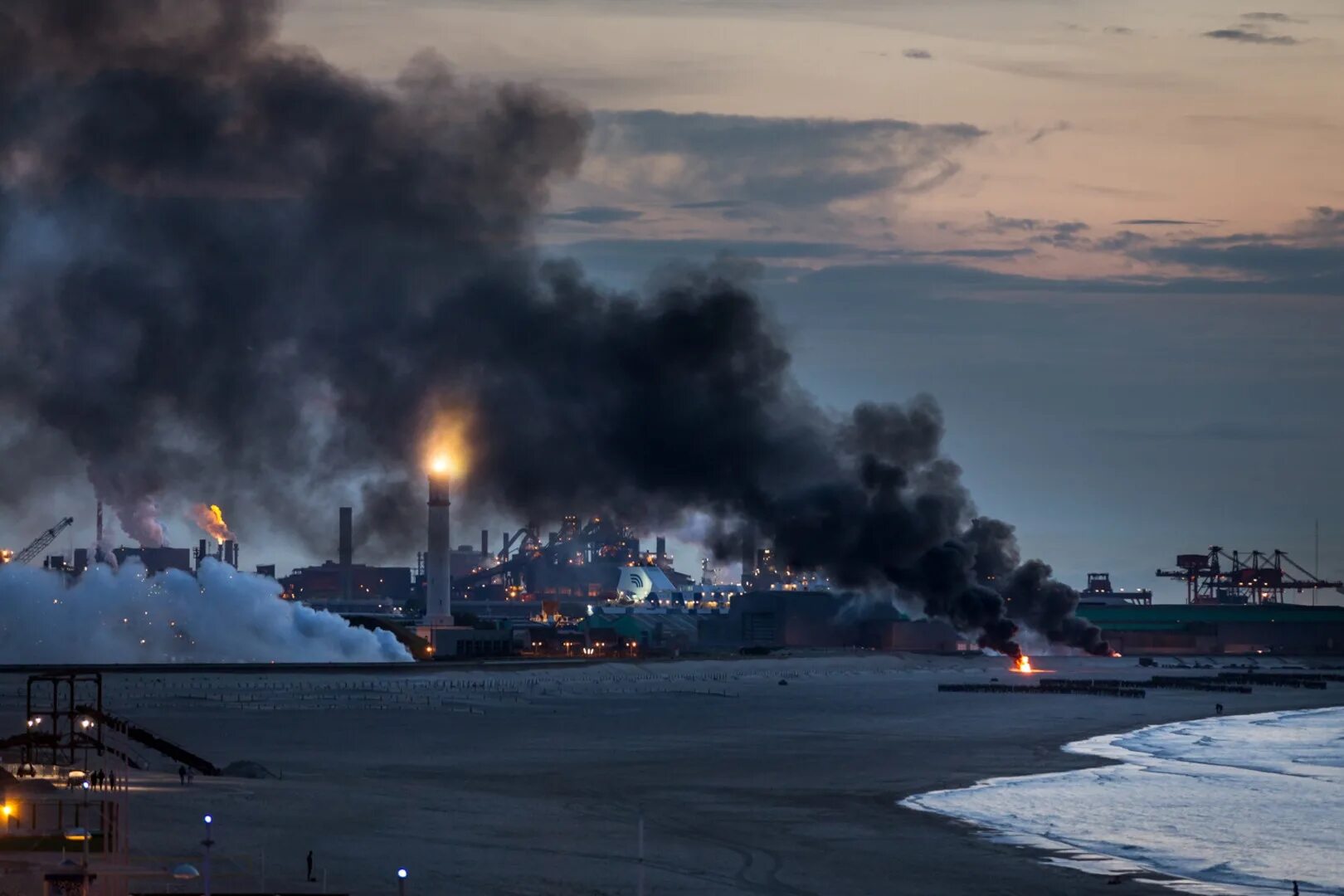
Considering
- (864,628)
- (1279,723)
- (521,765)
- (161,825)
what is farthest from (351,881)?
(864,628)

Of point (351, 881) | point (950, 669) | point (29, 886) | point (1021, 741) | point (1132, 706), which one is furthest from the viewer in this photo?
point (950, 669)

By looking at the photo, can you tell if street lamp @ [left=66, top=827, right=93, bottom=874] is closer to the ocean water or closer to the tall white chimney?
the ocean water

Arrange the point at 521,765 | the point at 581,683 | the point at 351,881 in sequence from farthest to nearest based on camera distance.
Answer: the point at 581,683 → the point at 521,765 → the point at 351,881

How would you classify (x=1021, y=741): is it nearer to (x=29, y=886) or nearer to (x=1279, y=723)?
(x=1279, y=723)

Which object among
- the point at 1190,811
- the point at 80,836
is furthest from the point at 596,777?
the point at 80,836

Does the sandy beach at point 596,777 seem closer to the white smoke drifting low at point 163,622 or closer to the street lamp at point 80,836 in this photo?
the street lamp at point 80,836

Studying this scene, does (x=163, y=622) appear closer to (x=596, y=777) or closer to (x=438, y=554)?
(x=438, y=554)

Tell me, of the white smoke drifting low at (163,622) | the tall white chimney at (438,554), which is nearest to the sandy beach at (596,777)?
the white smoke drifting low at (163,622)

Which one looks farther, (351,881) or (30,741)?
(30,741)
